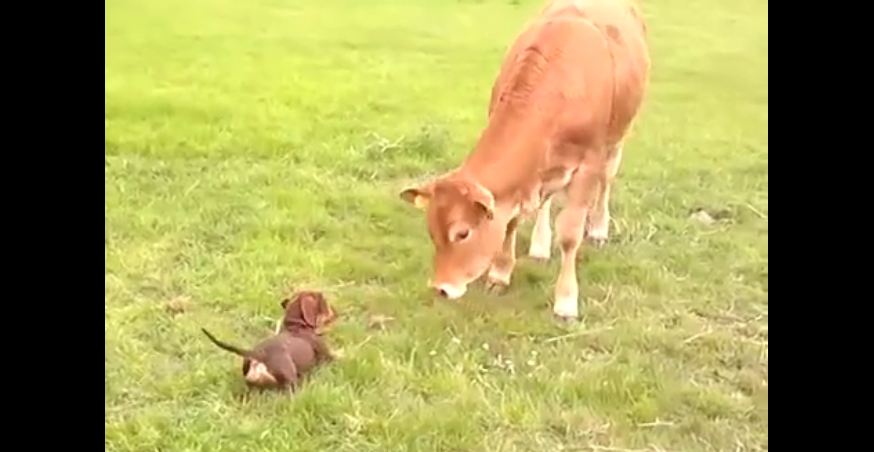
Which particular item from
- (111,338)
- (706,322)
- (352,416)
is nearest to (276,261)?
(111,338)

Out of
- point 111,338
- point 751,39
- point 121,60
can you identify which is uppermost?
point 751,39

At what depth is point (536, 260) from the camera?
2.26 meters

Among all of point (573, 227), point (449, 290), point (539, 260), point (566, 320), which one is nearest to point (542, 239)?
point (539, 260)

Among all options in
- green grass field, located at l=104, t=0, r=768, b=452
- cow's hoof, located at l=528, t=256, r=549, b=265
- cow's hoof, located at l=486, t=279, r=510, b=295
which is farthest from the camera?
cow's hoof, located at l=528, t=256, r=549, b=265

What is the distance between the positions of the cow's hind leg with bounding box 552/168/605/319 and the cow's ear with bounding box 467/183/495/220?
0.81 ft

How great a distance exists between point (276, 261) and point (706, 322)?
0.75 m

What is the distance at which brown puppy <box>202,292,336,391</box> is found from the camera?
1.70 meters

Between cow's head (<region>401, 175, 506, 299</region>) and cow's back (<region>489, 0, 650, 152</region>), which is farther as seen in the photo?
cow's back (<region>489, 0, 650, 152</region>)

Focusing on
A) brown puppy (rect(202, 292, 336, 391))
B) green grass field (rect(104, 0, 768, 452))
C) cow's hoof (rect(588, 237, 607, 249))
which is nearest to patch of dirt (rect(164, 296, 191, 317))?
green grass field (rect(104, 0, 768, 452))

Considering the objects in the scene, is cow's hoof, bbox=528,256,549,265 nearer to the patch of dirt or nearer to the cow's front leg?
the cow's front leg

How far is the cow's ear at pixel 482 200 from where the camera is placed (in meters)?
1.85

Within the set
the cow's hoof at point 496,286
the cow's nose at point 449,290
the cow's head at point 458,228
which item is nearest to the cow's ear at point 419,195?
the cow's head at point 458,228

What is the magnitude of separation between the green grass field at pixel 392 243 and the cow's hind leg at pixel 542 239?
0.09ft

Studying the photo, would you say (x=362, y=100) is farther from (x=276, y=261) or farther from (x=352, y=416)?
(x=352, y=416)
